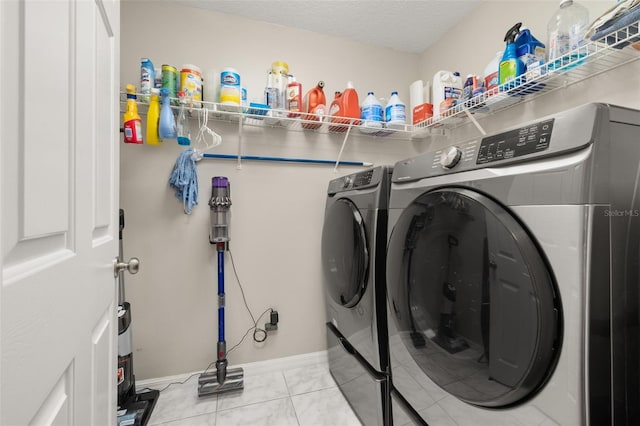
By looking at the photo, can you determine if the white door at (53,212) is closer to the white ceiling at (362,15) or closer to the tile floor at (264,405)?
the tile floor at (264,405)

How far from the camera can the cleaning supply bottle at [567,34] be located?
1154 mm

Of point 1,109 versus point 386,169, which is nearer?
point 1,109

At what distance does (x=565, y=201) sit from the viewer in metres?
0.59

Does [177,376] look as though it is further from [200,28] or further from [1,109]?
[200,28]

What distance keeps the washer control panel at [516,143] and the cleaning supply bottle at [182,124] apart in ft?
5.09

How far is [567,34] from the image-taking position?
3.98ft

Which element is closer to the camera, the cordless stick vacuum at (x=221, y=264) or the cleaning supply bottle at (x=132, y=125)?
the cleaning supply bottle at (x=132, y=125)

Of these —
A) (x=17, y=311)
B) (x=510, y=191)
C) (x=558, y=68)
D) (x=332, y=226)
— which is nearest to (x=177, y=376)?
(x=332, y=226)

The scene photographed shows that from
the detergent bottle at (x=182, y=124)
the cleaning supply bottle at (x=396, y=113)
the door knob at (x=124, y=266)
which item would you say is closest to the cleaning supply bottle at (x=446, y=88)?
the cleaning supply bottle at (x=396, y=113)

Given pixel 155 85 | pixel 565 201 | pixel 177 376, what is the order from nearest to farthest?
pixel 565 201, pixel 155 85, pixel 177 376

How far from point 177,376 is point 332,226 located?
1.40 meters

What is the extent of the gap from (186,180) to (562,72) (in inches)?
79.4

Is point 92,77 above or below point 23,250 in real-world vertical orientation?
above

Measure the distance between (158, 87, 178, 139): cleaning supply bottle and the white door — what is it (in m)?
0.79
